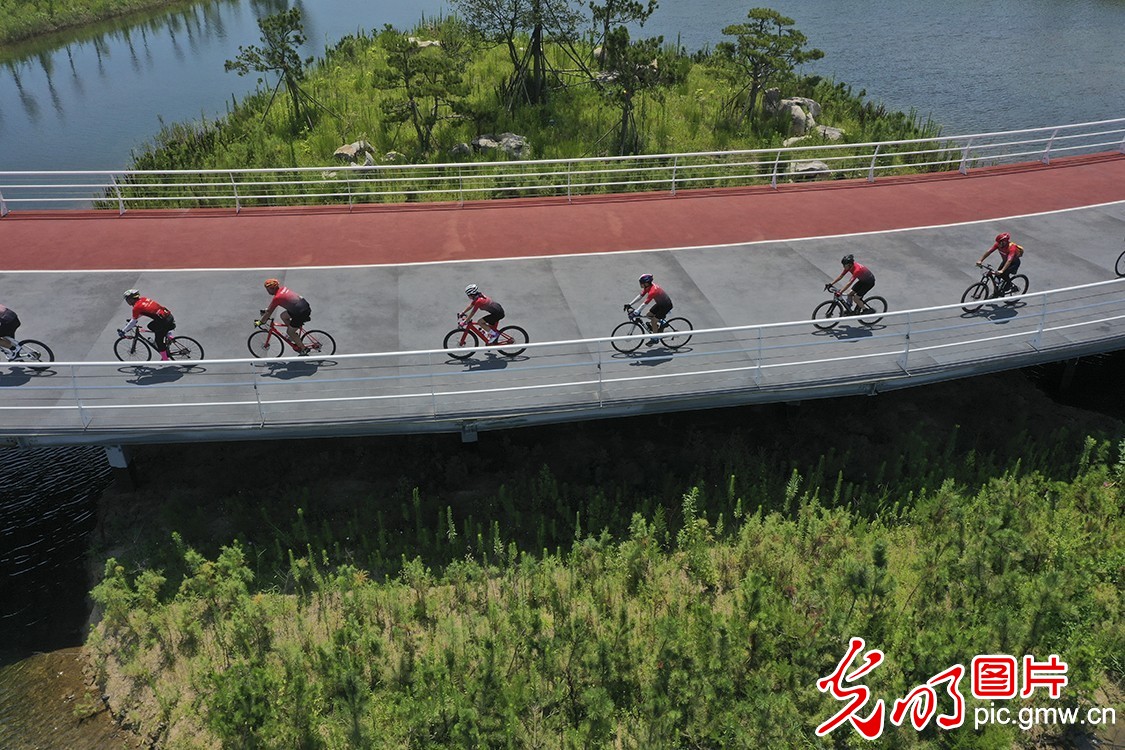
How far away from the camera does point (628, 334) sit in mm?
17078

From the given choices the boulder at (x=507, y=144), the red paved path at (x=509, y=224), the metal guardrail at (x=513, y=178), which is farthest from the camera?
the boulder at (x=507, y=144)

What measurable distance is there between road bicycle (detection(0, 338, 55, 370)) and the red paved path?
4446 mm

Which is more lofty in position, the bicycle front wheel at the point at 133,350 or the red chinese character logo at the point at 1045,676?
the bicycle front wheel at the point at 133,350

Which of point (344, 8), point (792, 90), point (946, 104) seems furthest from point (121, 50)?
point (946, 104)

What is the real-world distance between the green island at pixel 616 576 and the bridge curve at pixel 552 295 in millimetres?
1763

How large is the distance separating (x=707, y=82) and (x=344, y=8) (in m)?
38.3

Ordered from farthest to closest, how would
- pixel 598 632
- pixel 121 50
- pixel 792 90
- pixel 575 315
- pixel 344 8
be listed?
pixel 344 8
pixel 121 50
pixel 792 90
pixel 575 315
pixel 598 632

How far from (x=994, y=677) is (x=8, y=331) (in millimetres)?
16668

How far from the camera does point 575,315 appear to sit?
17.8 metres

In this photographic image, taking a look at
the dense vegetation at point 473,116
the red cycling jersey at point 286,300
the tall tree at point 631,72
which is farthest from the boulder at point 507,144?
the red cycling jersey at point 286,300

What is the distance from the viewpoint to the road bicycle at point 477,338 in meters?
15.9

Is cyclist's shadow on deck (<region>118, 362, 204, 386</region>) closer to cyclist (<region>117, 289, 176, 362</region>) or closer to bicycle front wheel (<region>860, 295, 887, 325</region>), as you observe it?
cyclist (<region>117, 289, 176, 362</region>)

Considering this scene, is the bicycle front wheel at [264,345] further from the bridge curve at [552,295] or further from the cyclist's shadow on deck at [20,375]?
the cyclist's shadow on deck at [20,375]

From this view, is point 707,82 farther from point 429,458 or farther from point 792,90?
point 429,458
